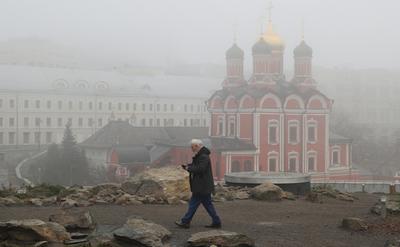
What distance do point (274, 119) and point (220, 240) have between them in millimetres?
32318

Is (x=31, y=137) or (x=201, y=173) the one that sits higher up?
(x=31, y=137)

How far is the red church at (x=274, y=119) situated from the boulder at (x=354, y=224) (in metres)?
28.2

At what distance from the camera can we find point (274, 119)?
38.1 m

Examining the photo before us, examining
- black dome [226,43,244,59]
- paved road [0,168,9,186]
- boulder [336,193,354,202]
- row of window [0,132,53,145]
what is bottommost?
paved road [0,168,9,186]

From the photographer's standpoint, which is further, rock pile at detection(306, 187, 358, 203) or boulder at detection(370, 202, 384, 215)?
rock pile at detection(306, 187, 358, 203)

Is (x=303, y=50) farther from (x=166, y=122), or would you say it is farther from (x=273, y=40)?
(x=166, y=122)

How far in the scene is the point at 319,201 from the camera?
402 inches

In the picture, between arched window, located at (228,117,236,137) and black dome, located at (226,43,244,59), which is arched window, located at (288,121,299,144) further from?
black dome, located at (226,43,244,59)

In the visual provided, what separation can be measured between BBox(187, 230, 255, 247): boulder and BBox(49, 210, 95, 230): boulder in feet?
4.51

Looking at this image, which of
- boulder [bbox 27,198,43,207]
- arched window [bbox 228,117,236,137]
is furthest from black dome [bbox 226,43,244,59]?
boulder [bbox 27,198,43,207]

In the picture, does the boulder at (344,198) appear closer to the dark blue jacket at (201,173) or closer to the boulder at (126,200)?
the boulder at (126,200)

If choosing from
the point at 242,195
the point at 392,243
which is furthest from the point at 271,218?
the point at 392,243

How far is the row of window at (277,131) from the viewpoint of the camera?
38353 millimetres

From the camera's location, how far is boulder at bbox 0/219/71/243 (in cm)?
615
